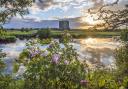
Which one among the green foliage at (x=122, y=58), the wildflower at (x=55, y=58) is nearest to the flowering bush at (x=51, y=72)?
the wildflower at (x=55, y=58)

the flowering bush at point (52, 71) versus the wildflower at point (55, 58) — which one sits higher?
the wildflower at point (55, 58)

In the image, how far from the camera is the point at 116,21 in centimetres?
1432

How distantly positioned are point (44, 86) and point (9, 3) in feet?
13.3

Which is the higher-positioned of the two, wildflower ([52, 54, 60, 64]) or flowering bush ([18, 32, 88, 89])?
wildflower ([52, 54, 60, 64])

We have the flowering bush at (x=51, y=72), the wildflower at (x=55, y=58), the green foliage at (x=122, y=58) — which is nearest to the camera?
the flowering bush at (x=51, y=72)

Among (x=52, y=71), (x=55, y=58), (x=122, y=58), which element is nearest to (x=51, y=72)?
(x=52, y=71)

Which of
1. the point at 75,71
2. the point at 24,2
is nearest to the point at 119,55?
the point at 24,2

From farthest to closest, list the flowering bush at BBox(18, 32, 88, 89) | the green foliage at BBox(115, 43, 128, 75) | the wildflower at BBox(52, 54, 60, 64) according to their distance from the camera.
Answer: the green foliage at BBox(115, 43, 128, 75)
the wildflower at BBox(52, 54, 60, 64)
the flowering bush at BBox(18, 32, 88, 89)

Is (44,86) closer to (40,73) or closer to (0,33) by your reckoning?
(40,73)

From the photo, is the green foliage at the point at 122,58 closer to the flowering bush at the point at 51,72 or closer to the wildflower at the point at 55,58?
the flowering bush at the point at 51,72

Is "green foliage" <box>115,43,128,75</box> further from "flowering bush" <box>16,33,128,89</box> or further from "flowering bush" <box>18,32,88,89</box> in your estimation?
"flowering bush" <box>18,32,88,89</box>

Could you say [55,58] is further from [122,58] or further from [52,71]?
[122,58]

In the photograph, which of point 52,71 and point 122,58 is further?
point 122,58

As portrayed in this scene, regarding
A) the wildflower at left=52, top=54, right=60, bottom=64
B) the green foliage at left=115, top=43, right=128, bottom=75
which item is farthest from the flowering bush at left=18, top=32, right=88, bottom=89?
the green foliage at left=115, top=43, right=128, bottom=75
